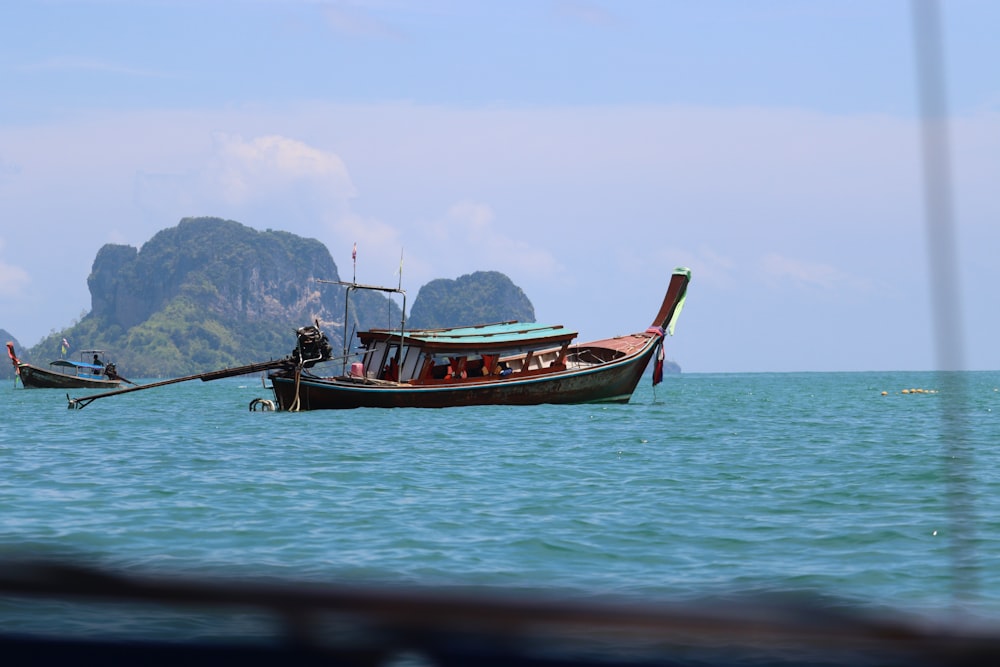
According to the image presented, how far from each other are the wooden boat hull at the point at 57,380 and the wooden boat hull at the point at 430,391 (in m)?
52.8

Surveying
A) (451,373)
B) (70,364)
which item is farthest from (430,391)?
(70,364)

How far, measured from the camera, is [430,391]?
1516 inches

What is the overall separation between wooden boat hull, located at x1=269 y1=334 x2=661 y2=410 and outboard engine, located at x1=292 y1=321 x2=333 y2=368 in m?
0.57

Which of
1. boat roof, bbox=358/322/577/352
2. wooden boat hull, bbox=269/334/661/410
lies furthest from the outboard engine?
boat roof, bbox=358/322/577/352

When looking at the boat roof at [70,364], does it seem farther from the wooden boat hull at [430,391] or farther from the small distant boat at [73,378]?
the wooden boat hull at [430,391]

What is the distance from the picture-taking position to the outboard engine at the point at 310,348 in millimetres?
38188

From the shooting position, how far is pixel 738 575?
35.1ft

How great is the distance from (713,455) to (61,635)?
23.5 metres

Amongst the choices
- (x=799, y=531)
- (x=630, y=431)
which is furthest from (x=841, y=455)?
(x=799, y=531)

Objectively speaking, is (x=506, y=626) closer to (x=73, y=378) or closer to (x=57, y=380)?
(x=73, y=378)

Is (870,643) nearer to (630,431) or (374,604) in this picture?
(374,604)

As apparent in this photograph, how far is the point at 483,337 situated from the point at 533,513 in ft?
77.4

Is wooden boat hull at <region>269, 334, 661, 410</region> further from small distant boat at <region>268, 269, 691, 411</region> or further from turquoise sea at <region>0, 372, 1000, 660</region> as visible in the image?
turquoise sea at <region>0, 372, 1000, 660</region>

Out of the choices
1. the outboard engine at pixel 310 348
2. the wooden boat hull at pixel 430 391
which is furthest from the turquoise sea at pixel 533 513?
the outboard engine at pixel 310 348
